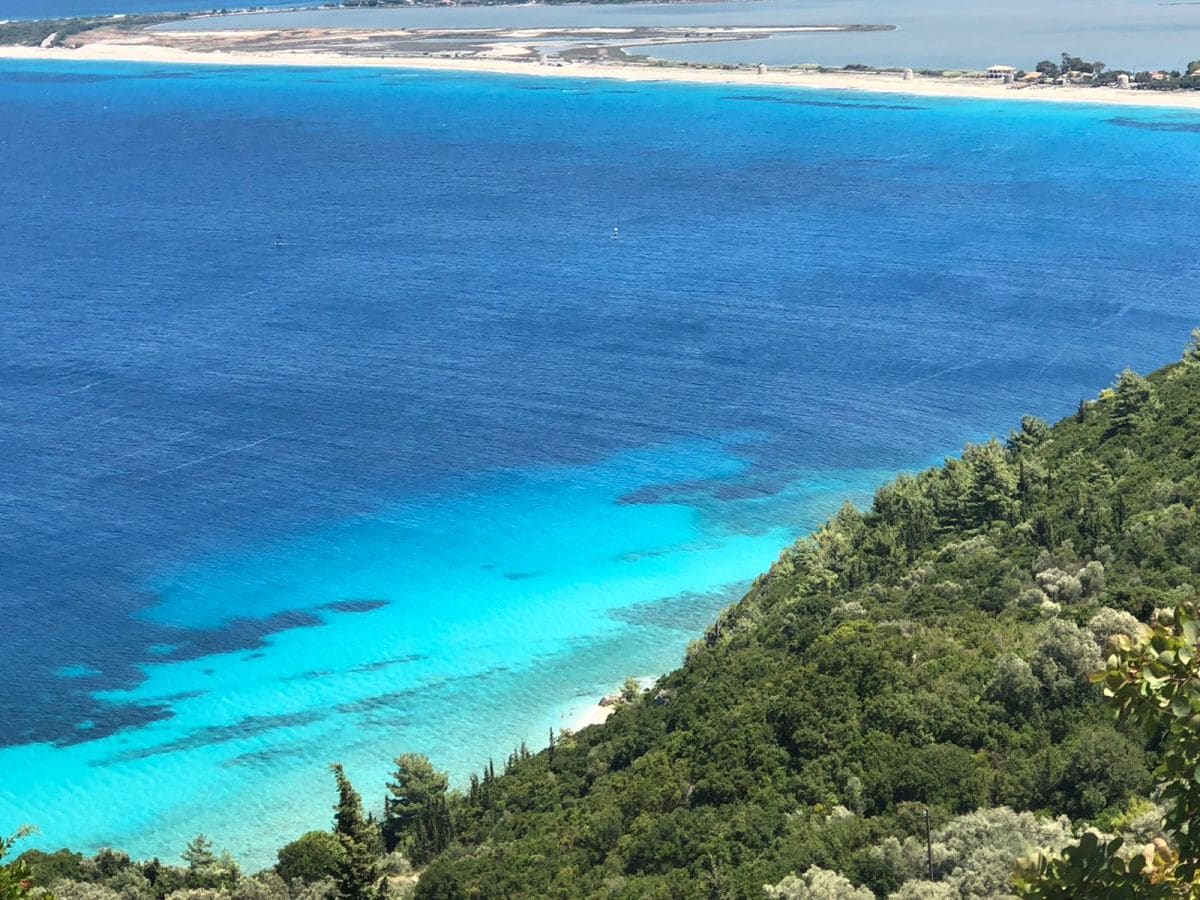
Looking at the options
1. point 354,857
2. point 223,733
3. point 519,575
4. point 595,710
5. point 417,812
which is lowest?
point 354,857

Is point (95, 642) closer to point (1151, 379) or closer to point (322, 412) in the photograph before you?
point (322, 412)

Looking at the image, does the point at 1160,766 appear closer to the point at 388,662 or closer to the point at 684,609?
the point at 388,662

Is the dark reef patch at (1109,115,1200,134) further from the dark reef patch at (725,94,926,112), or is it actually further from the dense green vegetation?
the dense green vegetation

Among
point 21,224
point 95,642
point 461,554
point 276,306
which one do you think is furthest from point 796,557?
point 21,224

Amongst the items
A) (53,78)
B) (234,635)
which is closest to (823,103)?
(53,78)

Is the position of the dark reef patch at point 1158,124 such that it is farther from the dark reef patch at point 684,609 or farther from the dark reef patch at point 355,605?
the dark reef patch at point 355,605

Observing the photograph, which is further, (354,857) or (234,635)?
(234,635)

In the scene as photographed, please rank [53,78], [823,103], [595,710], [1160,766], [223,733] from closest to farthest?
[1160,766] → [595,710] → [223,733] → [823,103] → [53,78]

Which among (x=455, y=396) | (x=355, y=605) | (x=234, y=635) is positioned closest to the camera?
(x=234, y=635)
